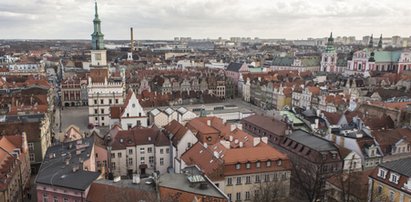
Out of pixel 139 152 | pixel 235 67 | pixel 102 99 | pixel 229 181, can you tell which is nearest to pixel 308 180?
pixel 229 181

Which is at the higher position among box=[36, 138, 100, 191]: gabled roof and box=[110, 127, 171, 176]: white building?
box=[36, 138, 100, 191]: gabled roof

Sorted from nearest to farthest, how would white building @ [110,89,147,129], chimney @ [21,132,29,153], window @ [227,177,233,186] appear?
window @ [227,177,233,186] → chimney @ [21,132,29,153] → white building @ [110,89,147,129]

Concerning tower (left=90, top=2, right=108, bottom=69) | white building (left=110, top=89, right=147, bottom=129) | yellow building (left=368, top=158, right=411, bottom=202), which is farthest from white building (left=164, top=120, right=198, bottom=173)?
tower (left=90, top=2, right=108, bottom=69)

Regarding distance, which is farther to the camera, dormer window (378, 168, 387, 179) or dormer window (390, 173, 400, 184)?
dormer window (378, 168, 387, 179)

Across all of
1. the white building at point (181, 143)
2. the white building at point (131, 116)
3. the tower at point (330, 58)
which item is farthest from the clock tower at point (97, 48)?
the tower at point (330, 58)

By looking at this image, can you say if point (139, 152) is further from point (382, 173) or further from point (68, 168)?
point (382, 173)

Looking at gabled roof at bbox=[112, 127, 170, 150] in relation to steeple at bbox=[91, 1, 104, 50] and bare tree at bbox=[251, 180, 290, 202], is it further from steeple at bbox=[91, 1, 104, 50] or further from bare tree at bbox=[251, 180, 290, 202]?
steeple at bbox=[91, 1, 104, 50]

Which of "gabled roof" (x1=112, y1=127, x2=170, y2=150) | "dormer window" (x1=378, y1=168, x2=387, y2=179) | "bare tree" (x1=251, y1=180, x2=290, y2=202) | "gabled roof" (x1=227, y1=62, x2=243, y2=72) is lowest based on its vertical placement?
"bare tree" (x1=251, y1=180, x2=290, y2=202)

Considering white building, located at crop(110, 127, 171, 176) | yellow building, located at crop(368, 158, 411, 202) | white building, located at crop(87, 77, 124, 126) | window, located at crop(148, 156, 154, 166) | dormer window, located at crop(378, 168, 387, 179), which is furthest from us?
white building, located at crop(87, 77, 124, 126)
